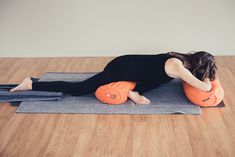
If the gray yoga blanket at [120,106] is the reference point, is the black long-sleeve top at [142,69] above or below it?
above

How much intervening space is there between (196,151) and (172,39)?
5.49 ft

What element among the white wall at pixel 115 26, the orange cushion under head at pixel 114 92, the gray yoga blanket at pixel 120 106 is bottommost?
the gray yoga blanket at pixel 120 106

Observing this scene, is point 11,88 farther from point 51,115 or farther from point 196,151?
point 196,151

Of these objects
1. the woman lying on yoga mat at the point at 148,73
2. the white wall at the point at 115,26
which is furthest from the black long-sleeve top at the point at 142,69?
the white wall at the point at 115,26

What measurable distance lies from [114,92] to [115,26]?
1.13 m

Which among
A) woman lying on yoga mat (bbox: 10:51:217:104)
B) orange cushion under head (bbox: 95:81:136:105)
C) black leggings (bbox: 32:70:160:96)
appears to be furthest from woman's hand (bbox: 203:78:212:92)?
orange cushion under head (bbox: 95:81:136:105)

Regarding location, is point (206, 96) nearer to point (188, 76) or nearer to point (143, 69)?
point (188, 76)

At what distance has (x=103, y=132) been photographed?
2426 millimetres

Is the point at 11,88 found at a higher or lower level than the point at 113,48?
lower

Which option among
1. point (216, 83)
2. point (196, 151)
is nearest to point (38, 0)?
point (216, 83)

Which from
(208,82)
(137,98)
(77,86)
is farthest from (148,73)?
(77,86)

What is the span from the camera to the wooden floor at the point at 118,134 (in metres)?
2.22

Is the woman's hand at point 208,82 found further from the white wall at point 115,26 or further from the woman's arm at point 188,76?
the white wall at point 115,26

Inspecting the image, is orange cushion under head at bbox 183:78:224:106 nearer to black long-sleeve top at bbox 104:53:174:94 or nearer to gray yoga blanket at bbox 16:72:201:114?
gray yoga blanket at bbox 16:72:201:114
